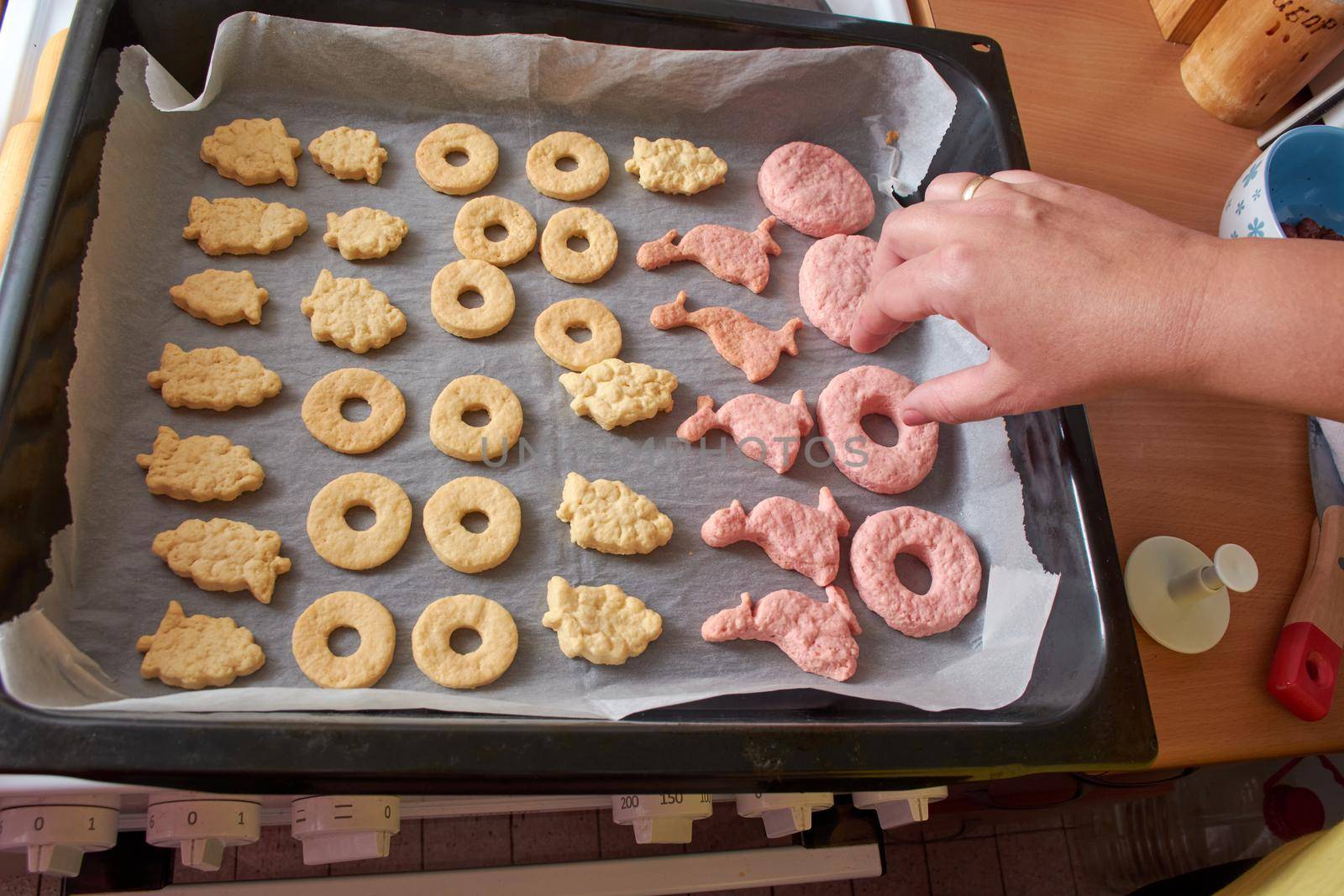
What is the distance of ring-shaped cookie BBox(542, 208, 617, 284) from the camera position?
1.17 meters

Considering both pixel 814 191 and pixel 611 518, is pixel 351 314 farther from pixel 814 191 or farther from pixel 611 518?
pixel 814 191

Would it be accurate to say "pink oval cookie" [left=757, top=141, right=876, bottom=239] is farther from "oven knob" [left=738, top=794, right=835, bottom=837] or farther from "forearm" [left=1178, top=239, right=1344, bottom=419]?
"oven knob" [left=738, top=794, right=835, bottom=837]

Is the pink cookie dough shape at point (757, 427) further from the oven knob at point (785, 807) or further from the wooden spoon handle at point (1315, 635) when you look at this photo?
the wooden spoon handle at point (1315, 635)

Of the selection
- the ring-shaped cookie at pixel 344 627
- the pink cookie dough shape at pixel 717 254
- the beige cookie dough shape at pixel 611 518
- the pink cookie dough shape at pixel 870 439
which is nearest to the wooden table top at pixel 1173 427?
the pink cookie dough shape at pixel 870 439

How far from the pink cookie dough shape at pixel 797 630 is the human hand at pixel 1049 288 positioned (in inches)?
11.2

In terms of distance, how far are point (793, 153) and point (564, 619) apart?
30.3 inches

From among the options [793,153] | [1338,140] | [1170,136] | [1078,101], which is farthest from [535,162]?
[1338,140]

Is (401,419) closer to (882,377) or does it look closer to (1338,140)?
(882,377)

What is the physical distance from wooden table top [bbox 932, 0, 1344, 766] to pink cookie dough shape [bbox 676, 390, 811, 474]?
41 centimetres

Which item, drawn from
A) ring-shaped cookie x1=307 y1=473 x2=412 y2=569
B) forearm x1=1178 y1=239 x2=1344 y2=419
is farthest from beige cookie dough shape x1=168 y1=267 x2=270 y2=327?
forearm x1=1178 y1=239 x2=1344 y2=419

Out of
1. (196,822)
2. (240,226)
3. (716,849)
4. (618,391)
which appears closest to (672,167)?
(618,391)

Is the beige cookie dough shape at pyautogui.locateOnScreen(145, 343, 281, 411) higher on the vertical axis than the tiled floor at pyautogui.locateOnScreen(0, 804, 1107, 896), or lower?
higher

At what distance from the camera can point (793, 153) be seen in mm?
1262

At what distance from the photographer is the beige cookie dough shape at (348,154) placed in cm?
116
